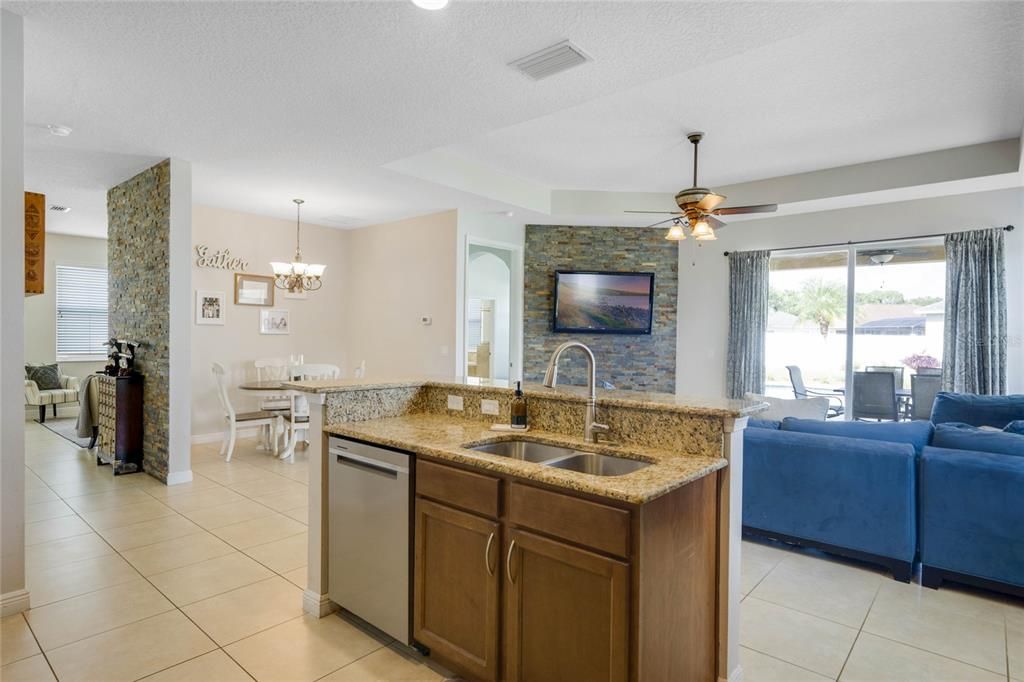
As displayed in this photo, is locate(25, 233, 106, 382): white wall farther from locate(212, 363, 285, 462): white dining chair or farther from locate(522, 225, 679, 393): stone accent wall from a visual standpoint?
locate(522, 225, 679, 393): stone accent wall

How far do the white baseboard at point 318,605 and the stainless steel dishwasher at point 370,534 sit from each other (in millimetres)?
58

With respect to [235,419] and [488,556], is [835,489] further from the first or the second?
[235,419]

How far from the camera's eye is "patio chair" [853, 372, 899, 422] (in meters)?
5.82

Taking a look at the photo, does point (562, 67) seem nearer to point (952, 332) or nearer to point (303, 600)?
point (303, 600)

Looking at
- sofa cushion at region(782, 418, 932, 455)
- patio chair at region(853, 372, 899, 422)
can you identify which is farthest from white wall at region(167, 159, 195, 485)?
patio chair at region(853, 372, 899, 422)

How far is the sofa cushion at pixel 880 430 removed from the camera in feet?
10.2

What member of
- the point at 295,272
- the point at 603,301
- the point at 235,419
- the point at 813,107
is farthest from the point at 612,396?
the point at 603,301

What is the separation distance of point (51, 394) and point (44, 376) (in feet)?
1.09

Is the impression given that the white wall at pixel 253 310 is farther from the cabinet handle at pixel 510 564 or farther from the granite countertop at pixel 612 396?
the cabinet handle at pixel 510 564

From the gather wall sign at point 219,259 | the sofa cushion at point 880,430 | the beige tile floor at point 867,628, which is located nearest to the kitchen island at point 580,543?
the beige tile floor at point 867,628

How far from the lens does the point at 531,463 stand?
189 cm

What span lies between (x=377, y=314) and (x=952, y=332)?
21.2 ft

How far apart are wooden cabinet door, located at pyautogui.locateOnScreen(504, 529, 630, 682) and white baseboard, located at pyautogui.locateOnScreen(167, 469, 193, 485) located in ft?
12.8

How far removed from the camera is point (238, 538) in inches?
135
